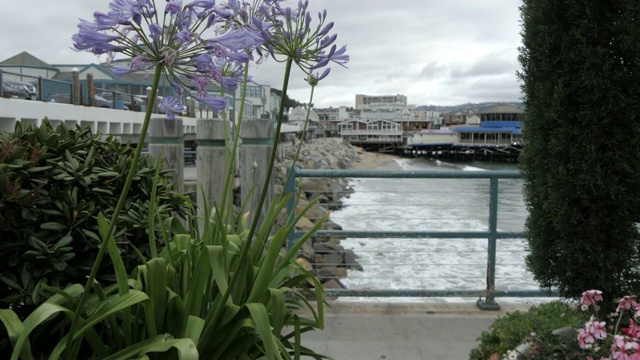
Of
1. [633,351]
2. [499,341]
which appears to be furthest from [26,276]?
[499,341]

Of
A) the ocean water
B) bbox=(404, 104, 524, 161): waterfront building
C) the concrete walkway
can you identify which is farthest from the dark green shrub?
bbox=(404, 104, 524, 161): waterfront building

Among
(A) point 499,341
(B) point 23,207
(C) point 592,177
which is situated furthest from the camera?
(A) point 499,341

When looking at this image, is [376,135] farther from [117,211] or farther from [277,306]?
[117,211]

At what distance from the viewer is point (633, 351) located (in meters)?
1.85

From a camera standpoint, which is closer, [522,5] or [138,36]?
[138,36]

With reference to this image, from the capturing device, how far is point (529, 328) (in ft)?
8.98

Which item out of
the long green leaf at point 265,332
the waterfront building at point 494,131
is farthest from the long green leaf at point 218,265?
the waterfront building at point 494,131

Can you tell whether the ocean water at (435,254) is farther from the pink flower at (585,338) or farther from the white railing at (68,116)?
the white railing at (68,116)

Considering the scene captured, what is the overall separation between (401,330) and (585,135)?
1.97 metres

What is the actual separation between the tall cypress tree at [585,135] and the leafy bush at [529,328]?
215 millimetres

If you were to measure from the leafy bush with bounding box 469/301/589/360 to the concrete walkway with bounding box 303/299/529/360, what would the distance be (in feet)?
1.73

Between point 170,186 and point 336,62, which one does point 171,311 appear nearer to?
point 170,186

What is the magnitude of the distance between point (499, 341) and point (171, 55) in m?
2.34

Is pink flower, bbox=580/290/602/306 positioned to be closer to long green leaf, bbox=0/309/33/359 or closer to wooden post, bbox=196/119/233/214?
long green leaf, bbox=0/309/33/359
